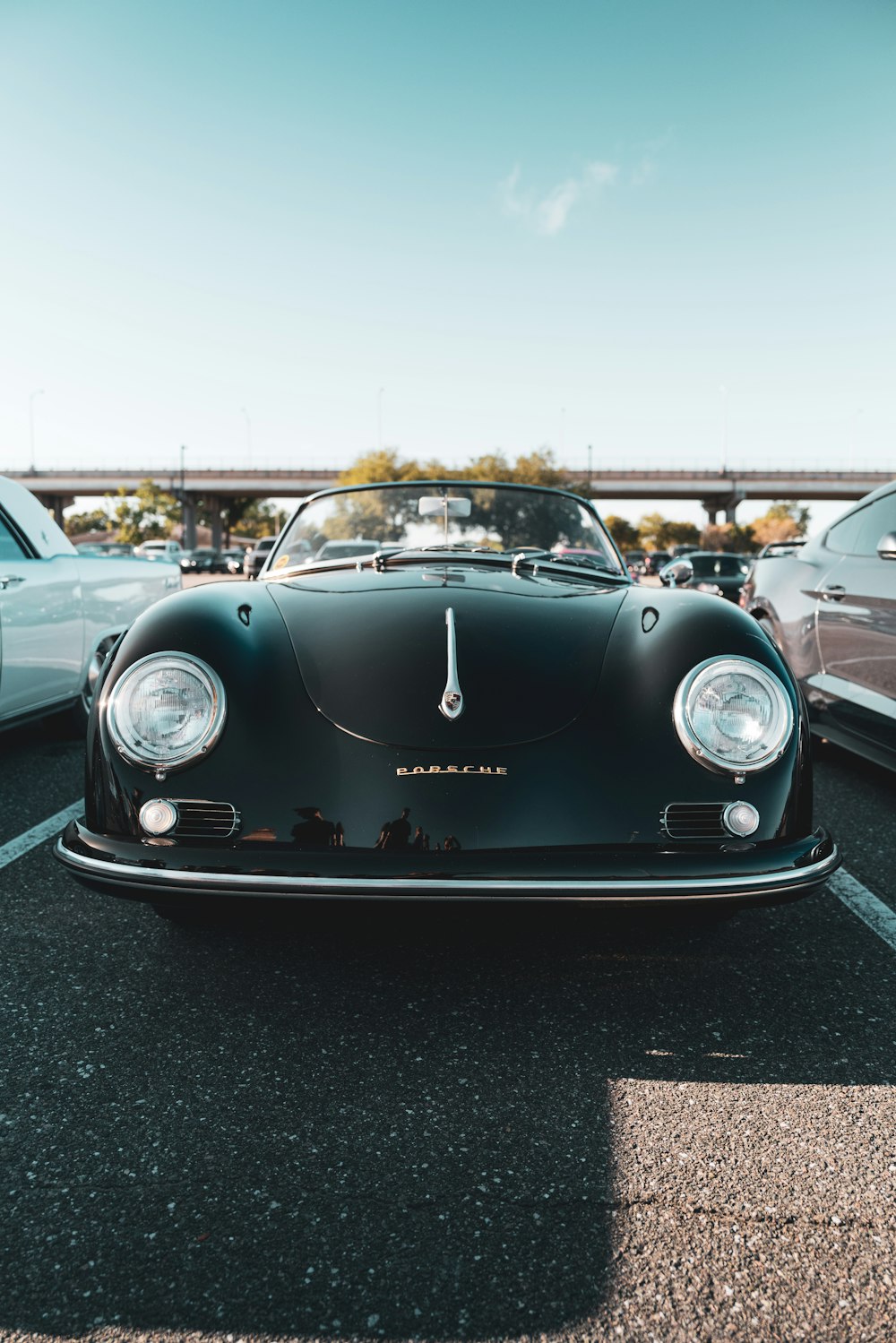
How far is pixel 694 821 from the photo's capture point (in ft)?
7.04

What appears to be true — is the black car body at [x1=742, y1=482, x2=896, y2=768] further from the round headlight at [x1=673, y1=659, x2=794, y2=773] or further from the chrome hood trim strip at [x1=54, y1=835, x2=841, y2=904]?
the chrome hood trim strip at [x1=54, y1=835, x2=841, y2=904]

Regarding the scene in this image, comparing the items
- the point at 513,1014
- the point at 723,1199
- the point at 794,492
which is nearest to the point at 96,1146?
the point at 513,1014

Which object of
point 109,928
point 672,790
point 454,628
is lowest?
point 109,928

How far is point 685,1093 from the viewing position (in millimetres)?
1953

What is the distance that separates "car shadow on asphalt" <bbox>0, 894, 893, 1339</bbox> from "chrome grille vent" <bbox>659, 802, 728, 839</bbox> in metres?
0.22

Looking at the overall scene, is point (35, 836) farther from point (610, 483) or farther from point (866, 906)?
point (610, 483)

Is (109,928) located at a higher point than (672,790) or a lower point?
lower

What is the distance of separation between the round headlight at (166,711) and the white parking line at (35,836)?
1165 mm

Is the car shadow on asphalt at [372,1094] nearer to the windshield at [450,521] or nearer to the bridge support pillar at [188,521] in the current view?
the windshield at [450,521]

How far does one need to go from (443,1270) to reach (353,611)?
1.65m

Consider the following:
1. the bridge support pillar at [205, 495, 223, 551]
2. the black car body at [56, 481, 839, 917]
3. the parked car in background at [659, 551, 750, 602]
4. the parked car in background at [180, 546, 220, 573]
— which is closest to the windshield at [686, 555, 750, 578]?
the parked car in background at [659, 551, 750, 602]

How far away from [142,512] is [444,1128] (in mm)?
77202

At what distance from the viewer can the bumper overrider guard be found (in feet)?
6.56

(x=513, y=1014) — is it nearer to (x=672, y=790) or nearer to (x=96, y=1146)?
(x=672, y=790)
